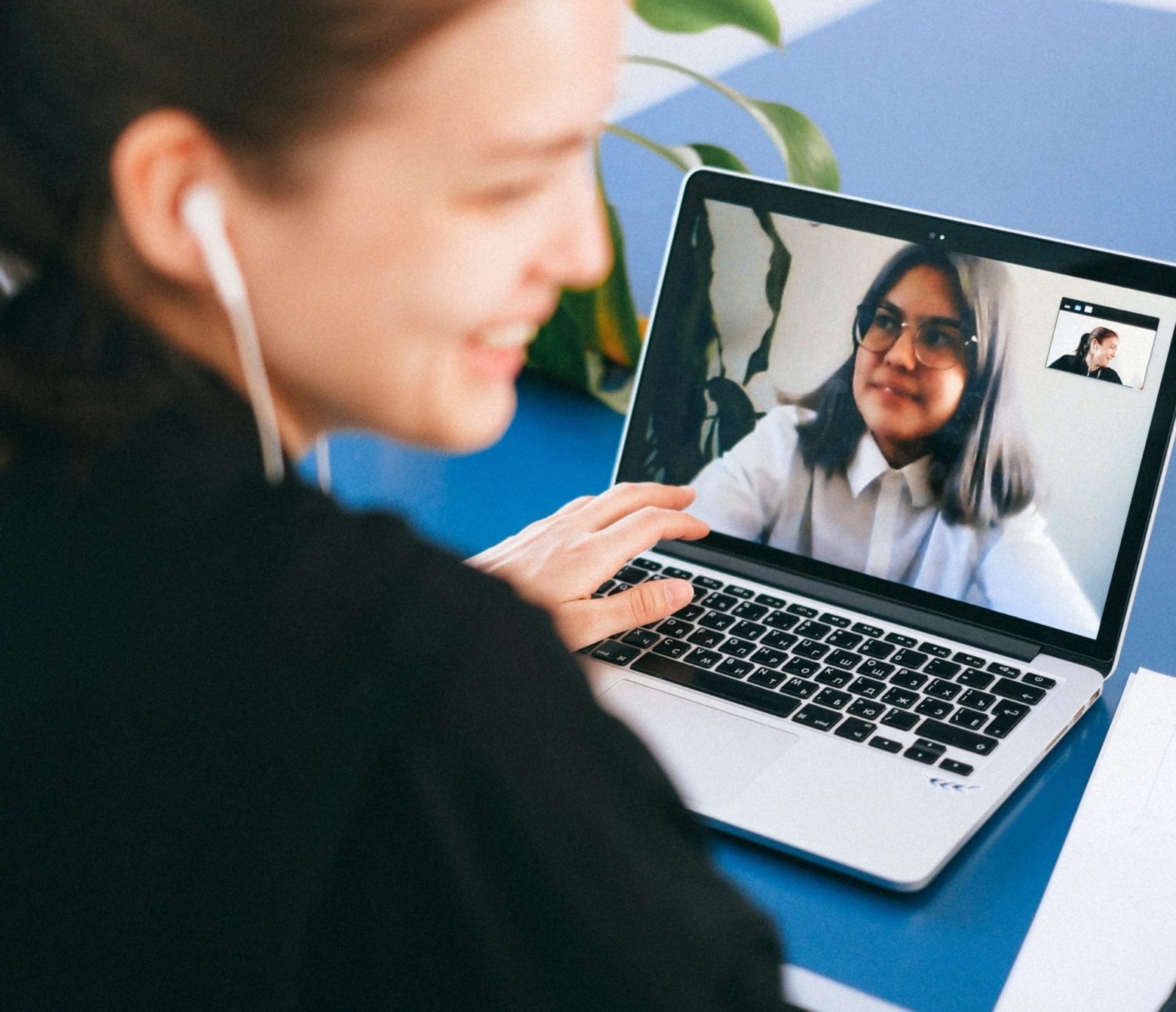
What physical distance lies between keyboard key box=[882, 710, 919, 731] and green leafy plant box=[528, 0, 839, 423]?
0.26m

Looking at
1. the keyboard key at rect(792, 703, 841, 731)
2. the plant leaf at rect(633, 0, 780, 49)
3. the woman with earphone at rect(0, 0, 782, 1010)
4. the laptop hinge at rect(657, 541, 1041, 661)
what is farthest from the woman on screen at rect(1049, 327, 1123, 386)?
the woman with earphone at rect(0, 0, 782, 1010)

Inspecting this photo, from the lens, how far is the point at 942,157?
4.52 feet

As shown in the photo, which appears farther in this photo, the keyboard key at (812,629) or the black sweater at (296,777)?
the keyboard key at (812,629)

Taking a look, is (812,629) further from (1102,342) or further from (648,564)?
(1102,342)

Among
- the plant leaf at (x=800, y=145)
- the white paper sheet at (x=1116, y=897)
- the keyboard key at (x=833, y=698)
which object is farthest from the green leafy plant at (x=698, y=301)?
the white paper sheet at (x=1116, y=897)

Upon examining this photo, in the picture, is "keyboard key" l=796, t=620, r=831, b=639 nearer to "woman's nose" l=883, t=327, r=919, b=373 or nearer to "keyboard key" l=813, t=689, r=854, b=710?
"keyboard key" l=813, t=689, r=854, b=710

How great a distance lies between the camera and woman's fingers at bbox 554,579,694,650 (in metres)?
0.83

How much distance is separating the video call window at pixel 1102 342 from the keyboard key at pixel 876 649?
21cm

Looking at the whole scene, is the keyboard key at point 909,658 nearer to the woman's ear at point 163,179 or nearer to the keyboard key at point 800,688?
the keyboard key at point 800,688

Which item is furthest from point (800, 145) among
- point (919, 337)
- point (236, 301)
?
point (236, 301)

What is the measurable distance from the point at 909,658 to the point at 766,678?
10cm

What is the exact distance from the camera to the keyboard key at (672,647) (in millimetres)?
841

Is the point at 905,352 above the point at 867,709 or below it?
above

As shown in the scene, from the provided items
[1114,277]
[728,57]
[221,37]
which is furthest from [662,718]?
[728,57]
